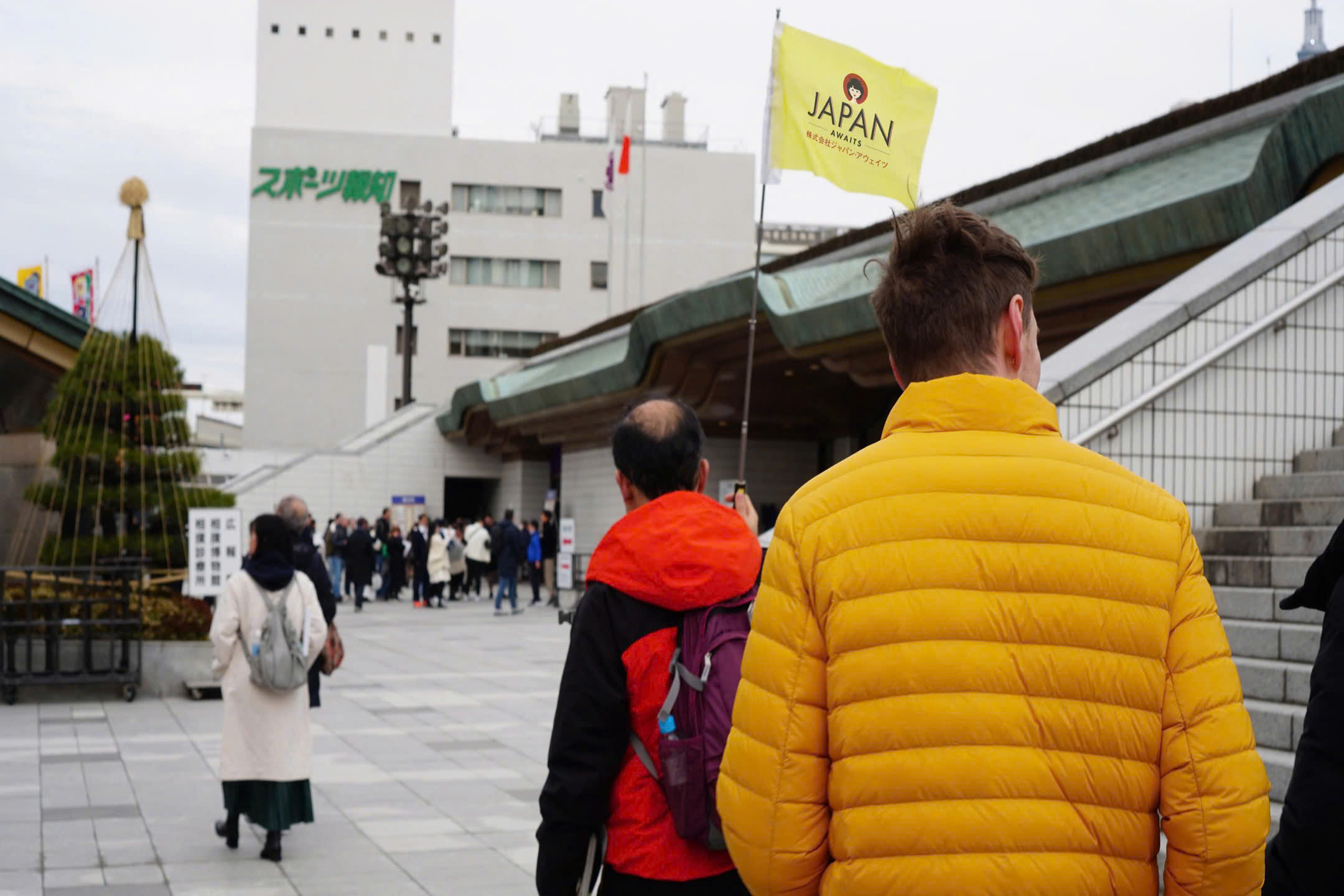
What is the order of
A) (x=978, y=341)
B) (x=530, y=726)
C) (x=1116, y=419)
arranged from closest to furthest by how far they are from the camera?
1. (x=978, y=341)
2. (x=1116, y=419)
3. (x=530, y=726)

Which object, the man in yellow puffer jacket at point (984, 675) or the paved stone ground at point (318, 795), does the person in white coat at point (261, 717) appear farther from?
the man in yellow puffer jacket at point (984, 675)

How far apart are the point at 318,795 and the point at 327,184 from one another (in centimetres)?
5507

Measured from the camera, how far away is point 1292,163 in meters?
13.3

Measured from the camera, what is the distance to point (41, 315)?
16.1 meters

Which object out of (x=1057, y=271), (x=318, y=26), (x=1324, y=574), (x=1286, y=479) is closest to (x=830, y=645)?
(x=1324, y=574)

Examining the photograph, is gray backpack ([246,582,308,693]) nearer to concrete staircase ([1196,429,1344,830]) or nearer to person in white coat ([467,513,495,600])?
concrete staircase ([1196,429,1344,830])

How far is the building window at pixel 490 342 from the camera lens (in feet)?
205

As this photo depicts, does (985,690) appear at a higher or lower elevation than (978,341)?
lower

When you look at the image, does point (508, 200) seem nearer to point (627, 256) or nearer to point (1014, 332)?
point (627, 256)

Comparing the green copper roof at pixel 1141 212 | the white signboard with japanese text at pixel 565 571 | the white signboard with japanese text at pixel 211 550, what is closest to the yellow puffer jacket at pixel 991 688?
the green copper roof at pixel 1141 212

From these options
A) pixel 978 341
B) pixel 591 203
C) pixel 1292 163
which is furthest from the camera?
pixel 591 203

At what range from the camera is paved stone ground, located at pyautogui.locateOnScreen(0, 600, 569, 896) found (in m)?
7.00

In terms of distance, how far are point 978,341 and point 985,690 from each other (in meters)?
0.52

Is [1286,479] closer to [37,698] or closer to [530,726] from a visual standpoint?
[530,726]
